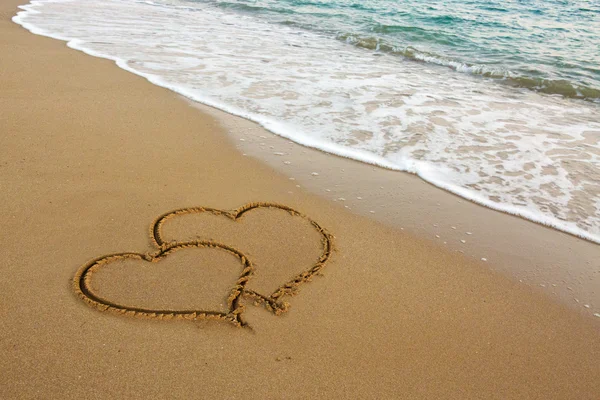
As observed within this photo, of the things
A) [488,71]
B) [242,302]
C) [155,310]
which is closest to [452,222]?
[242,302]

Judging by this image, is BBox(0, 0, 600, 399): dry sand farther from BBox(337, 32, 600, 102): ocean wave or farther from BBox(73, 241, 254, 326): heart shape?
BBox(337, 32, 600, 102): ocean wave

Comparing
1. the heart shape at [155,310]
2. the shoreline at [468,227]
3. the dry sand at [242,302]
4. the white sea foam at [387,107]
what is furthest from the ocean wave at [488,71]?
the heart shape at [155,310]

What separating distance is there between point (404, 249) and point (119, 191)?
1926 millimetres

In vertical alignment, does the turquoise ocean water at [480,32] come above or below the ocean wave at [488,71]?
above

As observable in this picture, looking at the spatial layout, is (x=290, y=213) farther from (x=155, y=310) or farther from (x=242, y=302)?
(x=155, y=310)

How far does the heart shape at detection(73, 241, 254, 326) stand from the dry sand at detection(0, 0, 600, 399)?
3cm

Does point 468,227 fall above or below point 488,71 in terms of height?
below

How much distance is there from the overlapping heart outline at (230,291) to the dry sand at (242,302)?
0.11 feet

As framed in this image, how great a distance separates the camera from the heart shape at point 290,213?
2242 millimetres

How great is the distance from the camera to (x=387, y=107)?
526 centimetres

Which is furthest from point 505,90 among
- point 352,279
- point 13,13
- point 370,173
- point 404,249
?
point 13,13

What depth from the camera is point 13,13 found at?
8805 mm

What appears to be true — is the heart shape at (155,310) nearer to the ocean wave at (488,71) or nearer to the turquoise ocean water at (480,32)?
the ocean wave at (488,71)

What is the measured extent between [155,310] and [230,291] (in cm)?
37
